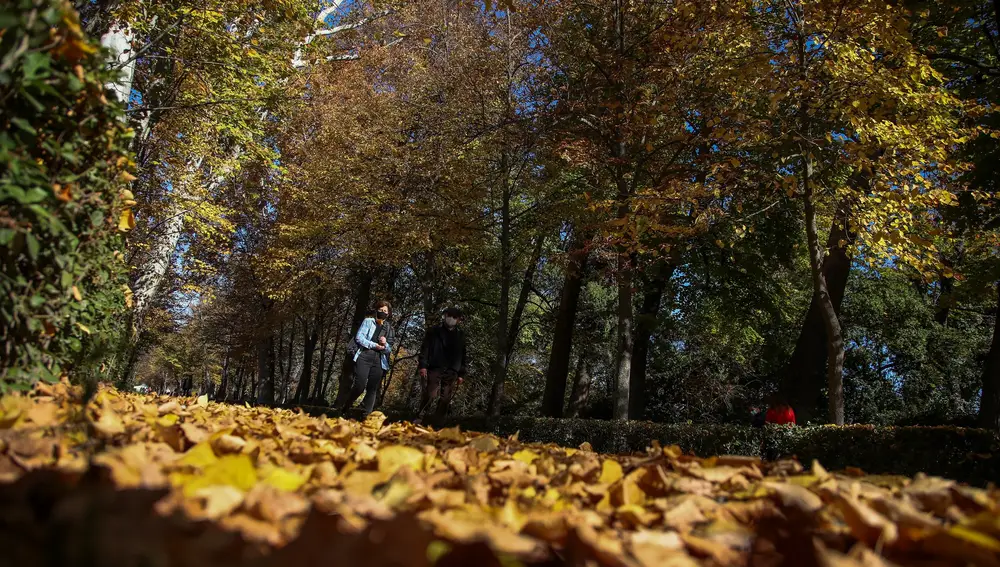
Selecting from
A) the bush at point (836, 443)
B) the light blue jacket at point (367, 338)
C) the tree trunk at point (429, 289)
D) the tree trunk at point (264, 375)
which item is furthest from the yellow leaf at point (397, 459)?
the tree trunk at point (264, 375)

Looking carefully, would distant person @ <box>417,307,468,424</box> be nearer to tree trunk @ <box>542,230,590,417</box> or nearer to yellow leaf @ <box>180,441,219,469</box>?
tree trunk @ <box>542,230,590,417</box>

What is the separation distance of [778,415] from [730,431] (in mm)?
2921

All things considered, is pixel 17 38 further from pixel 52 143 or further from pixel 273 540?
pixel 273 540

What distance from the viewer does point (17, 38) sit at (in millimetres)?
1883

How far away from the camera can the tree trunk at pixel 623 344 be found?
442 inches

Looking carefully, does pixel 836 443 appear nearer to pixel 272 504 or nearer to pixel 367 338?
pixel 367 338

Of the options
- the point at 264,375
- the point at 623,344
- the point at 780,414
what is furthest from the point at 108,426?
the point at 264,375

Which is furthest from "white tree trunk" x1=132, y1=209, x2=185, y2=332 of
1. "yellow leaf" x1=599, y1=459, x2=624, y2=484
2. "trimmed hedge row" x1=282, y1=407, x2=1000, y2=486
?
"yellow leaf" x1=599, y1=459, x2=624, y2=484

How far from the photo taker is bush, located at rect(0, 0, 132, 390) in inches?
75.8

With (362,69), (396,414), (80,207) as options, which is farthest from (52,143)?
(362,69)

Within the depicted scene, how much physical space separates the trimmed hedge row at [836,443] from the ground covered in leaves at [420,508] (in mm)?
3965

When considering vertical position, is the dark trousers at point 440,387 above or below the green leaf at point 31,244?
below

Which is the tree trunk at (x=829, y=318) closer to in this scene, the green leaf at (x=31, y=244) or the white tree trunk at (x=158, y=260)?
the green leaf at (x=31, y=244)

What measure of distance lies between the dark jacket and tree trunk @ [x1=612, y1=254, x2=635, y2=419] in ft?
10.5
